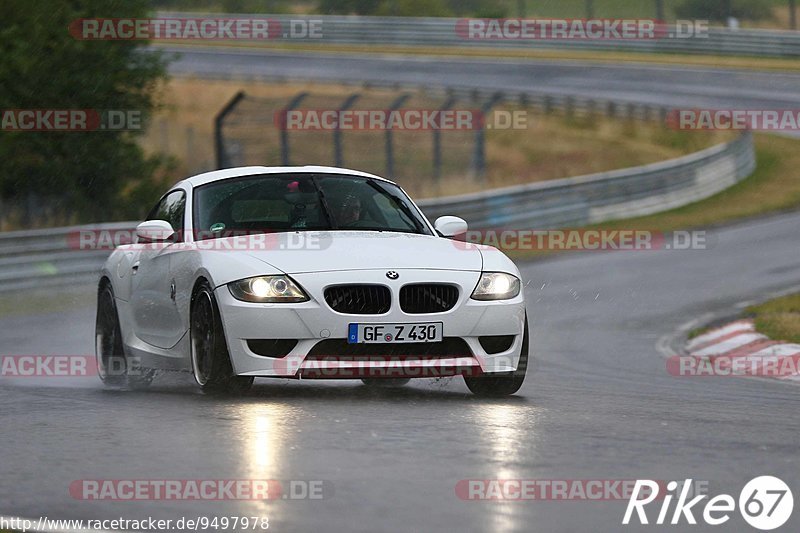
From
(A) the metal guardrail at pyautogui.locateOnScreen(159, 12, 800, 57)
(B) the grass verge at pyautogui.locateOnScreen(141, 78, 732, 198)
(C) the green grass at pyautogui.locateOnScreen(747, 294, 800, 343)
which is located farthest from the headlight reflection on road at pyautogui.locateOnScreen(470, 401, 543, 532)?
(A) the metal guardrail at pyautogui.locateOnScreen(159, 12, 800, 57)

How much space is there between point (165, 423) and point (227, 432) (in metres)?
0.56

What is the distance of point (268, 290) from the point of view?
8.52 metres

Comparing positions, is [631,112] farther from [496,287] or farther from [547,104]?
[496,287]

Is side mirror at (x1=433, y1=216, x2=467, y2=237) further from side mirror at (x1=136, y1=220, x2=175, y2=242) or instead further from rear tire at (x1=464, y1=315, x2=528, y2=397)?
side mirror at (x1=136, y1=220, x2=175, y2=242)

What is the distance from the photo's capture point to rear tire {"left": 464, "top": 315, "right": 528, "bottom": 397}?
9000 millimetres

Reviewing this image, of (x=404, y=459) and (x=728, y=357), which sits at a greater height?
(x=404, y=459)

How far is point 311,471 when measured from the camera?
6.31m

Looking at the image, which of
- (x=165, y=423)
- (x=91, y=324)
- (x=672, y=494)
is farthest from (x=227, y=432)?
(x=91, y=324)

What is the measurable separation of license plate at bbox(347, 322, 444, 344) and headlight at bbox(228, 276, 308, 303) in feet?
1.09

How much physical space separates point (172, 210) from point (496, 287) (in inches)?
101

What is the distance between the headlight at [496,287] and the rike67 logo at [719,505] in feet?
9.08

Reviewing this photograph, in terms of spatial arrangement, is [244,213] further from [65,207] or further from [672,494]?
[65,207]

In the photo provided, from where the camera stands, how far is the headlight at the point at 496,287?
878 centimetres

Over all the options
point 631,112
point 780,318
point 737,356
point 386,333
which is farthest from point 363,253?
point 631,112
